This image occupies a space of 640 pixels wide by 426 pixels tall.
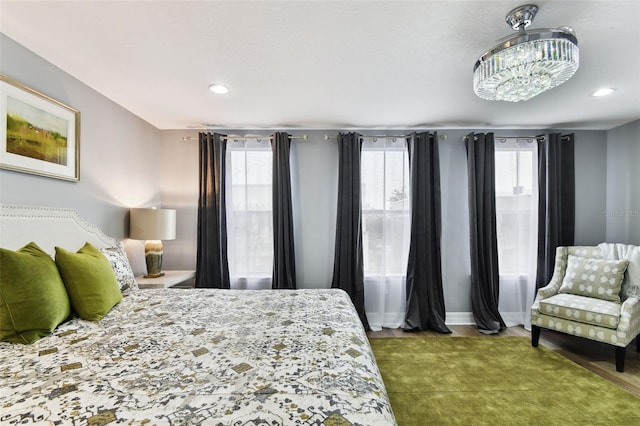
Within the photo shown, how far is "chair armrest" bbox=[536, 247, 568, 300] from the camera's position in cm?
307

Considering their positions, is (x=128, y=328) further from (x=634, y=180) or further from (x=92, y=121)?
(x=634, y=180)

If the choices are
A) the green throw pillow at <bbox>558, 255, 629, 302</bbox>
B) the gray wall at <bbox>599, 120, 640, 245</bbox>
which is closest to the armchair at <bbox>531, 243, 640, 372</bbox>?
the green throw pillow at <bbox>558, 255, 629, 302</bbox>

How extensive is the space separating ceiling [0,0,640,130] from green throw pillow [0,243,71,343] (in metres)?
1.37

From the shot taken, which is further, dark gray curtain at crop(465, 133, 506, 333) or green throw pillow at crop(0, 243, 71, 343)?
dark gray curtain at crop(465, 133, 506, 333)

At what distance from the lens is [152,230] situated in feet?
9.52

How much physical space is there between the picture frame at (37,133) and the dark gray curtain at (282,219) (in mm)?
1837

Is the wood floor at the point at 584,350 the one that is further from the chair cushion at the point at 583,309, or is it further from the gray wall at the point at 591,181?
the gray wall at the point at 591,181

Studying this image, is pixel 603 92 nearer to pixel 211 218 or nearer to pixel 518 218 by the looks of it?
pixel 518 218

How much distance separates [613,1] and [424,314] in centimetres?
305

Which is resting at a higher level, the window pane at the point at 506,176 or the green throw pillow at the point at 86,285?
the window pane at the point at 506,176

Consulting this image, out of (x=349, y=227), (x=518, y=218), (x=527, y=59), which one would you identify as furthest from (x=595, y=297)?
(x=527, y=59)

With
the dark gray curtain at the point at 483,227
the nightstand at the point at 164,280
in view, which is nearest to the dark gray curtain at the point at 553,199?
the dark gray curtain at the point at 483,227

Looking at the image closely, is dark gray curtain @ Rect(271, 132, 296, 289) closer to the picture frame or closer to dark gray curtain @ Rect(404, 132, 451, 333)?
dark gray curtain @ Rect(404, 132, 451, 333)

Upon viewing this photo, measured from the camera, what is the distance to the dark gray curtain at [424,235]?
3494 mm
